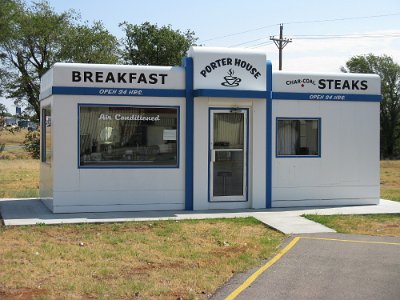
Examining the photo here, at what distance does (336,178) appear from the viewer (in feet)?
45.4

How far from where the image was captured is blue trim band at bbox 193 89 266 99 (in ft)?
41.0

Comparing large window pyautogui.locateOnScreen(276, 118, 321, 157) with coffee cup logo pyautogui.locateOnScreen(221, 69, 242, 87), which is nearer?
coffee cup logo pyautogui.locateOnScreen(221, 69, 242, 87)

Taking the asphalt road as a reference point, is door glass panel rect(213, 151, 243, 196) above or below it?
above

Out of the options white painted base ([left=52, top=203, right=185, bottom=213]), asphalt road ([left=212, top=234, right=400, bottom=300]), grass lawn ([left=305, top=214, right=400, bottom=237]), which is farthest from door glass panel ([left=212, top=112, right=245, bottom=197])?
asphalt road ([left=212, top=234, right=400, bottom=300])

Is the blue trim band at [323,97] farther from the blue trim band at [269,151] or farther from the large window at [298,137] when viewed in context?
the large window at [298,137]

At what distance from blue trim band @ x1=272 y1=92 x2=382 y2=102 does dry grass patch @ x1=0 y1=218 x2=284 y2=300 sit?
10.8 ft

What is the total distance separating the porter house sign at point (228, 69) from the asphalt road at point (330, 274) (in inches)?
175

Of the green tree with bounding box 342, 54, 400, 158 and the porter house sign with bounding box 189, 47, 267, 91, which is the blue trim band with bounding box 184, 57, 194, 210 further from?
the green tree with bounding box 342, 54, 400, 158

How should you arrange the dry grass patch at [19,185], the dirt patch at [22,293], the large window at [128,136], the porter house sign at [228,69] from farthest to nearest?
the dry grass patch at [19,185], the porter house sign at [228,69], the large window at [128,136], the dirt patch at [22,293]

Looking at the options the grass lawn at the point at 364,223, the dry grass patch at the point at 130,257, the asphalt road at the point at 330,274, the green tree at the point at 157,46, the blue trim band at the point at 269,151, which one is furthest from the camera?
the green tree at the point at 157,46

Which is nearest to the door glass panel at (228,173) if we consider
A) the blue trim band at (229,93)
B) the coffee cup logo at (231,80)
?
the blue trim band at (229,93)

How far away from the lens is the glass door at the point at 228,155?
13094mm

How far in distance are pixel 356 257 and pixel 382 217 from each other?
401 cm

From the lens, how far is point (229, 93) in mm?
12719
